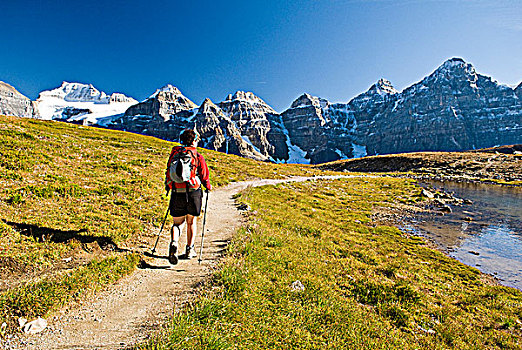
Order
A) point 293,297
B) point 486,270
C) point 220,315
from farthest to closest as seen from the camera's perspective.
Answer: point 486,270
point 293,297
point 220,315

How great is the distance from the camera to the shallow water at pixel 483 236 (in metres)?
15.2

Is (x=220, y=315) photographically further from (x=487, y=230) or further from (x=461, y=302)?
(x=487, y=230)

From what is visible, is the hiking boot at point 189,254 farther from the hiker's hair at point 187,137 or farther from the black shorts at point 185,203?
the hiker's hair at point 187,137

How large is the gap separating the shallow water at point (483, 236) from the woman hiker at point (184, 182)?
1675cm

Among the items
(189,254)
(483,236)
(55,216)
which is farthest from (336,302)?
(483,236)

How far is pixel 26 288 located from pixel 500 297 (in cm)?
1714

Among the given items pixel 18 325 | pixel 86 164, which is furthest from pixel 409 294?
pixel 86 164

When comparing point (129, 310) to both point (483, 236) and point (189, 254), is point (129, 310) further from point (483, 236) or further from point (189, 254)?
point (483, 236)

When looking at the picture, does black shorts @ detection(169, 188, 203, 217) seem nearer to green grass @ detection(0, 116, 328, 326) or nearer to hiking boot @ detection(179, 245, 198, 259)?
hiking boot @ detection(179, 245, 198, 259)

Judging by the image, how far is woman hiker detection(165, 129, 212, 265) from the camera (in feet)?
25.8

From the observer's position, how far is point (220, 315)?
18.4ft

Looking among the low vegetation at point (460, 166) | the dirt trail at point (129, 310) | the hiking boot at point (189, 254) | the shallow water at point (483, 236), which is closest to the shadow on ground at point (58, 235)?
the dirt trail at point (129, 310)

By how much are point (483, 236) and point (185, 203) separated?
25.9 meters

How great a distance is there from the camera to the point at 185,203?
8.27 meters
